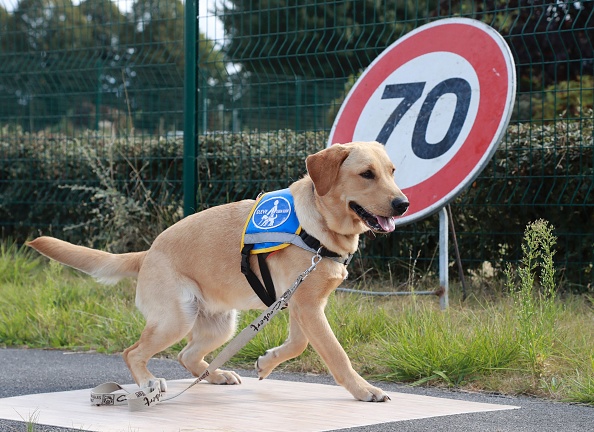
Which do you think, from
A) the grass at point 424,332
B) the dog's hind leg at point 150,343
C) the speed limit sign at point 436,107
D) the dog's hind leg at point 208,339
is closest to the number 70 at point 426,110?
the speed limit sign at point 436,107

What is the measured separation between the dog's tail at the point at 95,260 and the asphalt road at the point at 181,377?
639mm

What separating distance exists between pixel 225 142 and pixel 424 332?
3397 mm

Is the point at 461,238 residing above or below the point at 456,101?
below

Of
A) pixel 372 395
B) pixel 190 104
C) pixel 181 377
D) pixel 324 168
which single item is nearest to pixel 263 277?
pixel 324 168

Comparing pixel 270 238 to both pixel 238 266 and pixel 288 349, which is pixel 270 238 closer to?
pixel 238 266

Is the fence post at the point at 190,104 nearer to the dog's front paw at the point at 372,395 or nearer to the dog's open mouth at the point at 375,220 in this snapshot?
the dog's open mouth at the point at 375,220

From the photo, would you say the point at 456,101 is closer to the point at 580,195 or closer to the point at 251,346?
the point at 580,195

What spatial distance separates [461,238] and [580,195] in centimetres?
97

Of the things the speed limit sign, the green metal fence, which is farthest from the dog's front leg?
the green metal fence

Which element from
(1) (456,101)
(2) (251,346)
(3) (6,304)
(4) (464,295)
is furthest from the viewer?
(3) (6,304)

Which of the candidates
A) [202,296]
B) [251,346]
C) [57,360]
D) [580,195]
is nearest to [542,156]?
[580,195]

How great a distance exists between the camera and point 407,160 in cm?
589

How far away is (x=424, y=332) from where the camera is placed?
A: 4898 mm

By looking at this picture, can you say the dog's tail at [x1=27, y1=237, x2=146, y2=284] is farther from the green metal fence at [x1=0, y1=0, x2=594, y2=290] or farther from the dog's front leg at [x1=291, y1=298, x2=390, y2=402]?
the green metal fence at [x1=0, y1=0, x2=594, y2=290]
